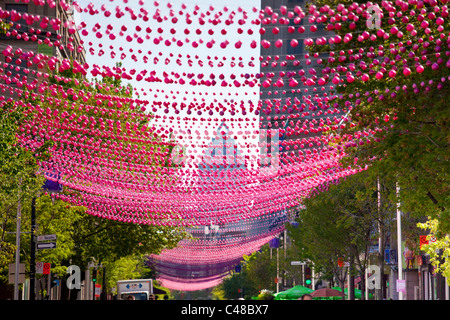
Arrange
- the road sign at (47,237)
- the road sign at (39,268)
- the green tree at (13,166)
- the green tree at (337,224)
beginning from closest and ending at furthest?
1. the green tree at (13,166)
2. the road sign at (47,237)
3. the road sign at (39,268)
4. the green tree at (337,224)

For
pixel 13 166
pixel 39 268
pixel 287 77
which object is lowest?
pixel 39 268

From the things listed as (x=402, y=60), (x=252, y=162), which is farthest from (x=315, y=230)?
(x=402, y=60)

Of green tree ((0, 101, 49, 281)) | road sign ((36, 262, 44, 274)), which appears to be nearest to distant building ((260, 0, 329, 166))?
green tree ((0, 101, 49, 281))

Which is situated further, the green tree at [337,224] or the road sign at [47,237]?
the green tree at [337,224]

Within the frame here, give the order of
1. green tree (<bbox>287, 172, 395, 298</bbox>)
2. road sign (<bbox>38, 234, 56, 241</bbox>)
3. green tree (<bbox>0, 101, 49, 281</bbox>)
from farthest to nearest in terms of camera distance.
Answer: green tree (<bbox>287, 172, 395, 298</bbox>)
road sign (<bbox>38, 234, 56, 241</bbox>)
green tree (<bbox>0, 101, 49, 281</bbox>)

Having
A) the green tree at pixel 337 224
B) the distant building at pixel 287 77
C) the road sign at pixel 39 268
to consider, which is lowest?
the road sign at pixel 39 268

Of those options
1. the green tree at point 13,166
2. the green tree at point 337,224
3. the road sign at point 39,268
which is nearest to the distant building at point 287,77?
the green tree at point 337,224

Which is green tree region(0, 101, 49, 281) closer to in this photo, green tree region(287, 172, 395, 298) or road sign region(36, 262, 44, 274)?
road sign region(36, 262, 44, 274)

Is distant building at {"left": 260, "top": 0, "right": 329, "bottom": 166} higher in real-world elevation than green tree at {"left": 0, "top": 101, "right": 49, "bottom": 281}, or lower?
higher

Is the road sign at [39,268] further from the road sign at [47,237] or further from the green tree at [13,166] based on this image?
the road sign at [47,237]

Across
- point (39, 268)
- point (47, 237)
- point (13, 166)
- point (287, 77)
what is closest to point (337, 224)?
point (39, 268)

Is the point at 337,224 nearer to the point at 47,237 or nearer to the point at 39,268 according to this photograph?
the point at 39,268

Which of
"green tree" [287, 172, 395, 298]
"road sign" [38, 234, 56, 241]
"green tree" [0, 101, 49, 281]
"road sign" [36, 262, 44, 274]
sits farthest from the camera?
"green tree" [287, 172, 395, 298]
